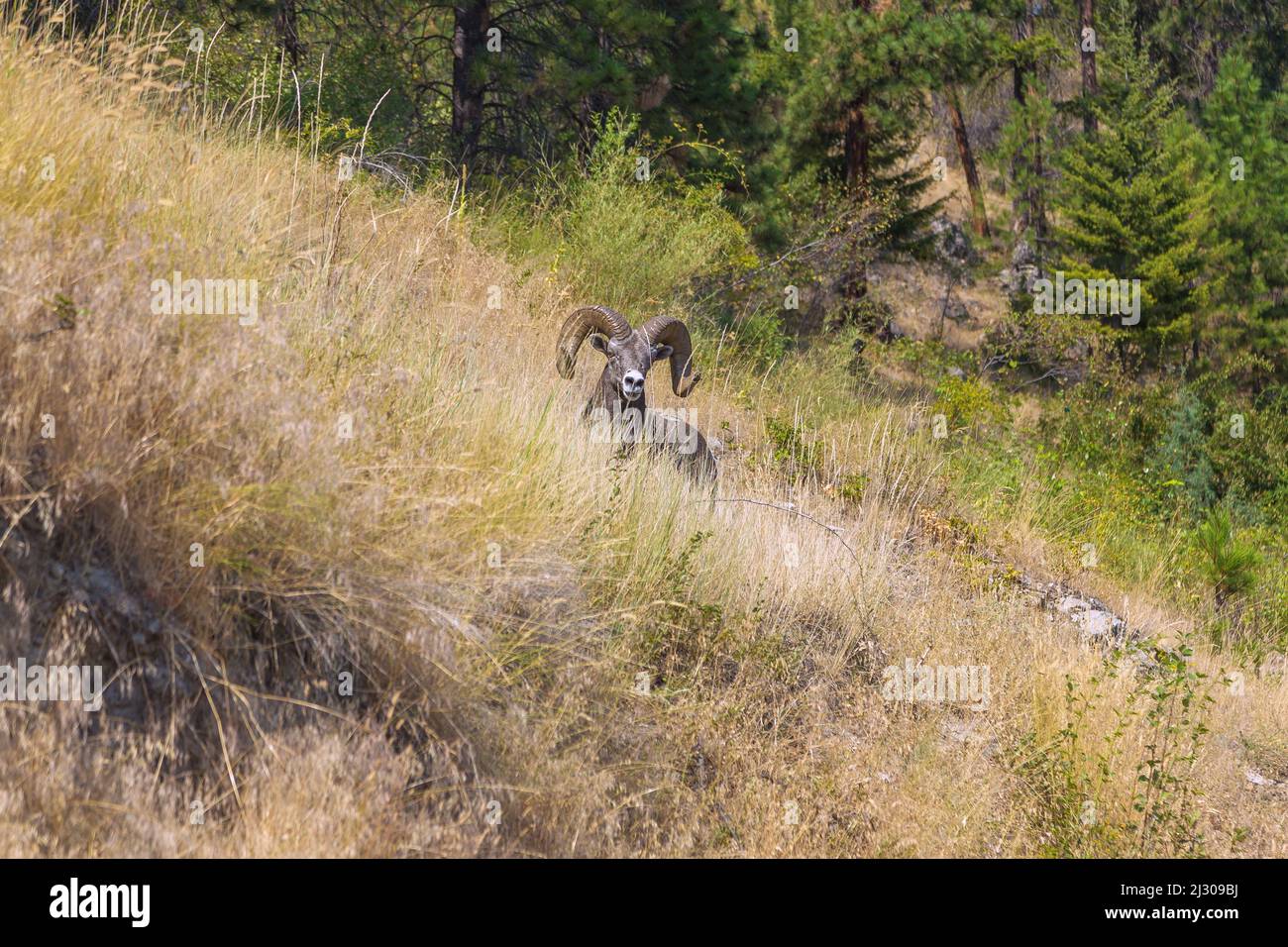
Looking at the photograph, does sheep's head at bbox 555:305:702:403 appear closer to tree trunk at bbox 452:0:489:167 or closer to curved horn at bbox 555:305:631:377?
curved horn at bbox 555:305:631:377

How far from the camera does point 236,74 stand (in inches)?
422

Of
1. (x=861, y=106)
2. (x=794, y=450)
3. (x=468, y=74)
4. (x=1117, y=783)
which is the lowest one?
(x=1117, y=783)

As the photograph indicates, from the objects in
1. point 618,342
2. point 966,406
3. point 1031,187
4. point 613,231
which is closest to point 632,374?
point 618,342

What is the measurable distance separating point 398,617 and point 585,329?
13.8 feet

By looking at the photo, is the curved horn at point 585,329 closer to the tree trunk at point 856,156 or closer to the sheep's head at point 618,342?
the sheep's head at point 618,342

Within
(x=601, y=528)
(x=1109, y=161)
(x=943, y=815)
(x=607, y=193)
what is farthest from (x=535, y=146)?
(x=1109, y=161)

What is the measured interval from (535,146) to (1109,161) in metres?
15.1

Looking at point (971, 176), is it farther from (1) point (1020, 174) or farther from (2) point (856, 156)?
(2) point (856, 156)

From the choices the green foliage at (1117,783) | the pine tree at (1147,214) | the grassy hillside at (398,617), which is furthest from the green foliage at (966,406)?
the pine tree at (1147,214)

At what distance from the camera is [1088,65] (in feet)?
86.8

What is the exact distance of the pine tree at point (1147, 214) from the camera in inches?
870

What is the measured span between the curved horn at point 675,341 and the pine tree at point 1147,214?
16.4 meters

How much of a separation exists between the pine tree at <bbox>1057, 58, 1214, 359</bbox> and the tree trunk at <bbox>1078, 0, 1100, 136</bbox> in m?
2.12

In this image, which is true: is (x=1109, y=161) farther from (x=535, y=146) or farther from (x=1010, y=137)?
(x=535, y=146)
